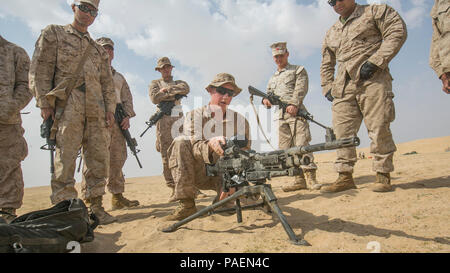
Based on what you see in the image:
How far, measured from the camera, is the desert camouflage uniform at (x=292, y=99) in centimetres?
516

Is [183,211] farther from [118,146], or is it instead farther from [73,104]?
[118,146]

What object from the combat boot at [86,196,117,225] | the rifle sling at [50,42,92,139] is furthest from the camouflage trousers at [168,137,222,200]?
the rifle sling at [50,42,92,139]

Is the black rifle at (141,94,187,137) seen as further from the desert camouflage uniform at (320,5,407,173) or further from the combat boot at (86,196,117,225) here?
the desert camouflage uniform at (320,5,407,173)

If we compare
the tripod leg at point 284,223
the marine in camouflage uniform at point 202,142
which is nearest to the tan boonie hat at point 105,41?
the marine in camouflage uniform at point 202,142

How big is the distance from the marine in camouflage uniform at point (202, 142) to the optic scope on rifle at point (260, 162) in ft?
0.51

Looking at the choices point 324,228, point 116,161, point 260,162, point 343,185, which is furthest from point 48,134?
point 343,185

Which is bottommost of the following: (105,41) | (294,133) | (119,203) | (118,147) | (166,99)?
(119,203)

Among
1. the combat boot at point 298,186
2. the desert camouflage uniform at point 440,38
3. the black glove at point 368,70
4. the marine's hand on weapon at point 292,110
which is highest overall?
the desert camouflage uniform at point 440,38

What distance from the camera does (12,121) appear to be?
3777 millimetres

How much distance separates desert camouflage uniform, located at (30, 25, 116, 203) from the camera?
3543 mm

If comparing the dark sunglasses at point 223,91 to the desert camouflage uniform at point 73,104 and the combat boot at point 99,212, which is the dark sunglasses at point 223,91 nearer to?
the desert camouflage uniform at point 73,104

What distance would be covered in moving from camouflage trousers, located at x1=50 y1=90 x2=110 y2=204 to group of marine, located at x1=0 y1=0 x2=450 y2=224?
13 millimetres

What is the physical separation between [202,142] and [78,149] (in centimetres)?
180
